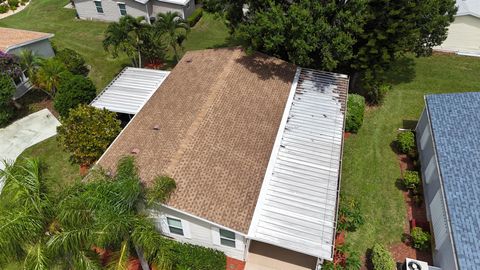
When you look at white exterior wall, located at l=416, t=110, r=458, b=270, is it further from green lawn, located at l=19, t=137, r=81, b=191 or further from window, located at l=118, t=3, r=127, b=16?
window, located at l=118, t=3, r=127, b=16

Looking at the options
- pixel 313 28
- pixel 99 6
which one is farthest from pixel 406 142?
pixel 99 6

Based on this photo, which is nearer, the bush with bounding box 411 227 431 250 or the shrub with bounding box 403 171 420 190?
the bush with bounding box 411 227 431 250

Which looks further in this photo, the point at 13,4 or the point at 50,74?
the point at 13,4

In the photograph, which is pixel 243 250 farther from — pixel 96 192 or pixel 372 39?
pixel 372 39

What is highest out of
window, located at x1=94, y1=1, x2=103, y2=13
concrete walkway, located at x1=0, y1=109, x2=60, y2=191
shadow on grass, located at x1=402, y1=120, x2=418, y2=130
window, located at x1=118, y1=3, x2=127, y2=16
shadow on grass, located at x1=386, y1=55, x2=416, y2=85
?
window, located at x1=94, y1=1, x2=103, y2=13

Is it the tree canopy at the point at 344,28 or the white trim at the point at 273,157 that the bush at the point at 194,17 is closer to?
the tree canopy at the point at 344,28

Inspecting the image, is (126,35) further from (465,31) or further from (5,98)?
(465,31)

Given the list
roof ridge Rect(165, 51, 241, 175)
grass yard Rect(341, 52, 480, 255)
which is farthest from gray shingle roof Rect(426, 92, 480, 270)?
roof ridge Rect(165, 51, 241, 175)
